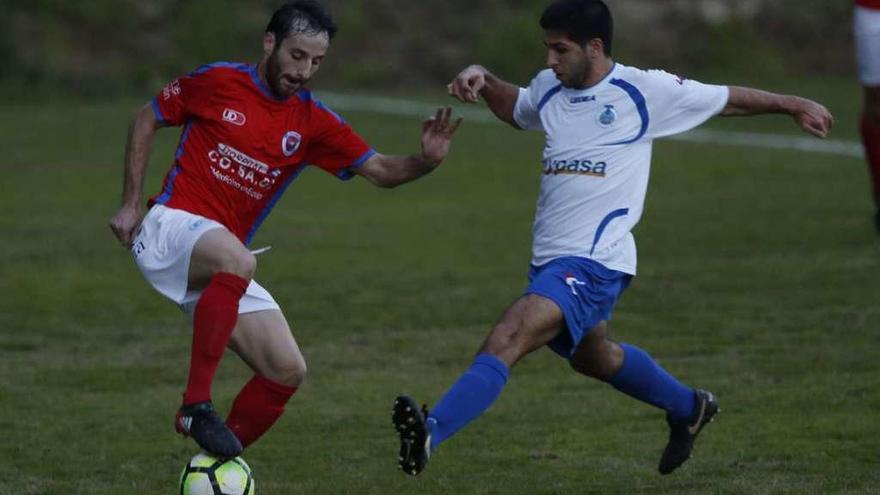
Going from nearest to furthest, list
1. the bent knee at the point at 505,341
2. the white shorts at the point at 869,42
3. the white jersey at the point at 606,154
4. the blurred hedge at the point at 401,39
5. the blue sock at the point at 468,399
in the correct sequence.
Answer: the blue sock at the point at 468,399
the bent knee at the point at 505,341
the white jersey at the point at 606,154
the white shorts at the point at 869,42
the blurred hedge at the point at 401,39

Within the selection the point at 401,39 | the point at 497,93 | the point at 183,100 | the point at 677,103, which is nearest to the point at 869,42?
the point at 677,103

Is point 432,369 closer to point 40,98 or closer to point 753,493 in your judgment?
point 753,493

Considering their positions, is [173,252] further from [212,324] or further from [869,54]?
[869,54]

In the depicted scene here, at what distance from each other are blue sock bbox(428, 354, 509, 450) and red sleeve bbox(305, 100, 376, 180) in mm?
1345

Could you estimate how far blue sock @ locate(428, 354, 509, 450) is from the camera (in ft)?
20.3

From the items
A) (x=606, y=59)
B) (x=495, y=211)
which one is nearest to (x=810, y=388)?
(x=606, y=59)

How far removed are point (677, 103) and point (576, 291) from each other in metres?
0.95

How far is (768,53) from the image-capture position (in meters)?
29.8

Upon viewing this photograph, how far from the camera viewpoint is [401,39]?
100ft

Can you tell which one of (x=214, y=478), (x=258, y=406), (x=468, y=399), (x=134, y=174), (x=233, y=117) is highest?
(x=233, y=117)

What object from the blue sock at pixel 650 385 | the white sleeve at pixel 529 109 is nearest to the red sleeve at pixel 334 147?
the white sleeve at pixel 529 109

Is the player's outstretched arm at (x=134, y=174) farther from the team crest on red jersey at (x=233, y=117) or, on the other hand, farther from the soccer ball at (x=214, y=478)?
the soccer ball at (x=214, y=478)

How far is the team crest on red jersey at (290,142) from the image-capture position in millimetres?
7094

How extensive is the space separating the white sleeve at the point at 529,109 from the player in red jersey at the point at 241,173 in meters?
0.35
